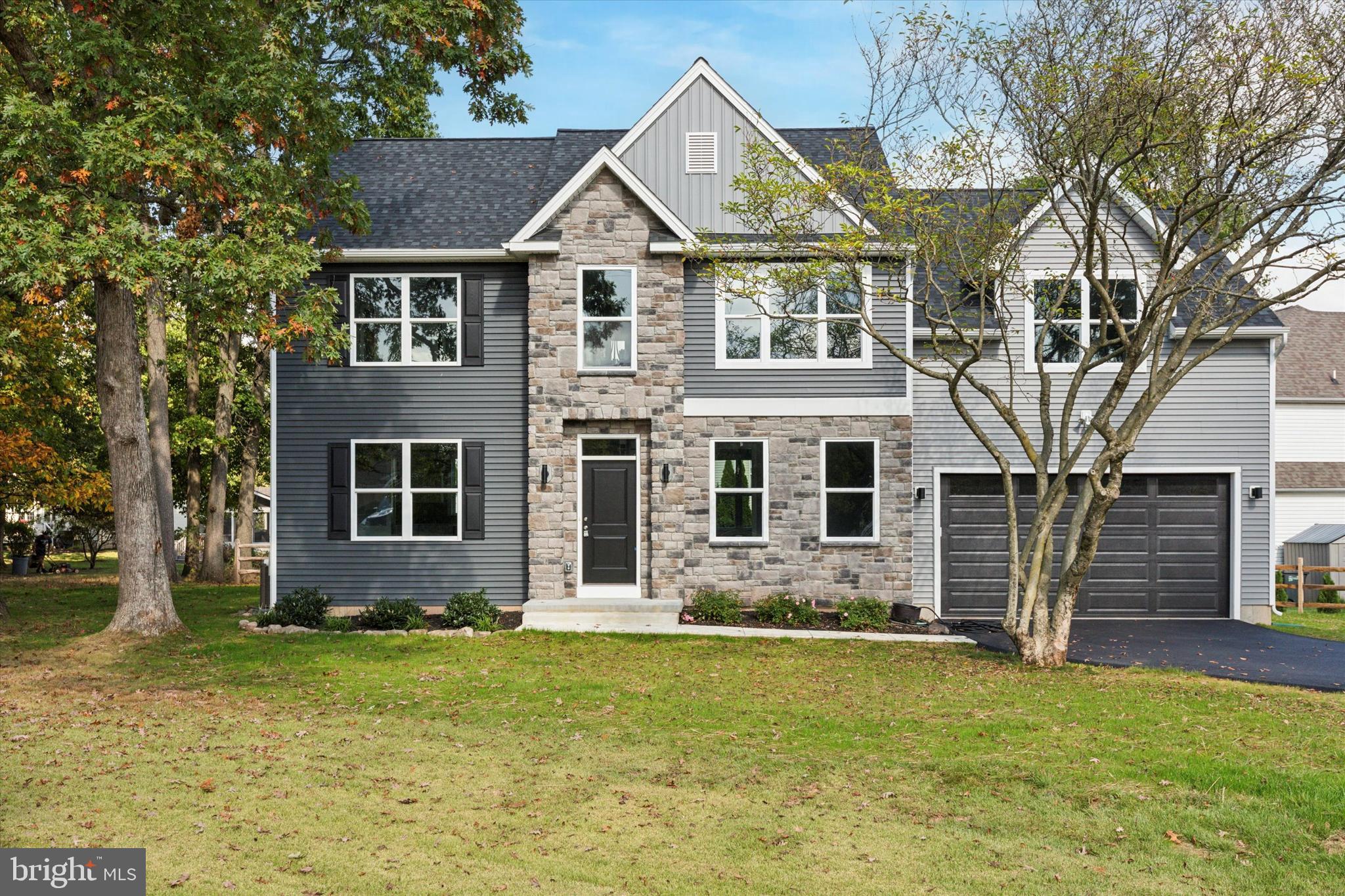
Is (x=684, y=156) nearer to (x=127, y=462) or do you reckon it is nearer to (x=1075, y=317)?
(x=1075, y=317)

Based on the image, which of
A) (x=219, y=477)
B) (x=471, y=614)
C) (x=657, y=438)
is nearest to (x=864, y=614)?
(x=657, y=438)

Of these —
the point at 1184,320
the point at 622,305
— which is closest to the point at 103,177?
the point at 622,305

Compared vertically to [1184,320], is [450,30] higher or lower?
higher

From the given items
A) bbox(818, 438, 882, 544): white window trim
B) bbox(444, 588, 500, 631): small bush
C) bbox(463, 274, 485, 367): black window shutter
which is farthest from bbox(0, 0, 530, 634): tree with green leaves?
bbox(818, 438, 882, 544): white window trim

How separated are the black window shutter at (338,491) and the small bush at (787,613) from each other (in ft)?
22.8

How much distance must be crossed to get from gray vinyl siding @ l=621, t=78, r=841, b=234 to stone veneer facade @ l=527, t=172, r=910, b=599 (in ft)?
3.24

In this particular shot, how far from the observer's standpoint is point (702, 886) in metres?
5.42

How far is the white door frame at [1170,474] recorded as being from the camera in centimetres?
1659

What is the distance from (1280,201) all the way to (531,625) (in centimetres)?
1119

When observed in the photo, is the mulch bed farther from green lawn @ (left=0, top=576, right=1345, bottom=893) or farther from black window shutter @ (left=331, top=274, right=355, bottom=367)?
black window shutter @ (left=331, top=274, right=355, bottom=367)

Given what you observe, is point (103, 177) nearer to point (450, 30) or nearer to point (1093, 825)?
point (450, 30)

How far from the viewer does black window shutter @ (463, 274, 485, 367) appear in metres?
16.5

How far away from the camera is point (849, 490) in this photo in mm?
16109

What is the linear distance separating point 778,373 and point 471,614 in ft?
20.5
